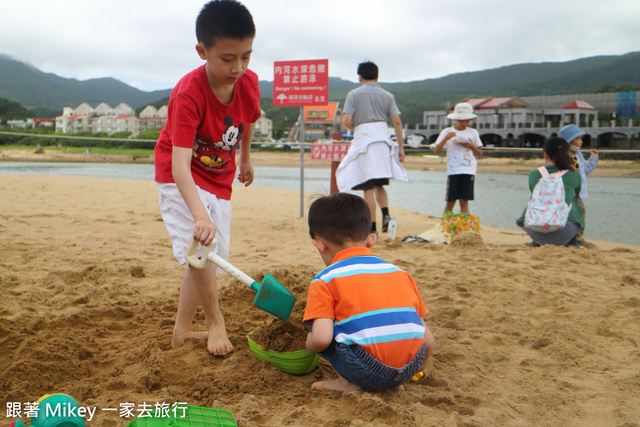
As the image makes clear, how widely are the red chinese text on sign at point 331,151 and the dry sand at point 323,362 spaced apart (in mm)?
2503

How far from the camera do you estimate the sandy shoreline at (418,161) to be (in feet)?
78.6

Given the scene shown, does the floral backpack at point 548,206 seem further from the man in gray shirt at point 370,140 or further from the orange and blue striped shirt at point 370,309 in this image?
the orange and blue striped shirt at point 370,309

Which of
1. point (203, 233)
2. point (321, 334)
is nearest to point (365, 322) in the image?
point (321, 334)

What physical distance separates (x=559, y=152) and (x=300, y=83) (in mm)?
3412

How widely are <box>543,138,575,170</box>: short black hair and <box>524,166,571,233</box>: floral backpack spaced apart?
12 cm

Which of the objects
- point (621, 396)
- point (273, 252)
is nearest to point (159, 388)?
point (621, 396)

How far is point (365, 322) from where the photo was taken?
1.69 m

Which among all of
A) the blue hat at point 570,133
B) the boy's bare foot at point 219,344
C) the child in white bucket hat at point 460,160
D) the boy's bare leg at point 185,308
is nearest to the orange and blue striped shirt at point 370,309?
the boy's bare foot at point 219,344

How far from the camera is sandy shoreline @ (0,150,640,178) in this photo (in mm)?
23969

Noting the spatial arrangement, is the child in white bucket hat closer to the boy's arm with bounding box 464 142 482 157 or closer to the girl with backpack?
the boy's arm with bounding box 464 142 482 157

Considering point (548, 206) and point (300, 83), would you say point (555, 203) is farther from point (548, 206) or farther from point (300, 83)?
point (300, 83)

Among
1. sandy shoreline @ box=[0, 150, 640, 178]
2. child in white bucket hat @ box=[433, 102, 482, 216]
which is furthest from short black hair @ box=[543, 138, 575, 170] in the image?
sandy shoreline @ box=[0, 150, 640, 178]

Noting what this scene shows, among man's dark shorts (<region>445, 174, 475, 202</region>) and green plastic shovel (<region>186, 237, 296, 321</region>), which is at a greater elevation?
man's dark shorts (<region>445, 174, 475, 202</region>)

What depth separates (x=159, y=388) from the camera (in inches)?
75.2
